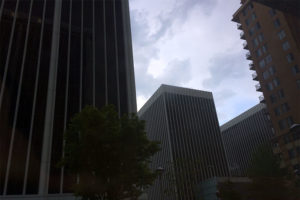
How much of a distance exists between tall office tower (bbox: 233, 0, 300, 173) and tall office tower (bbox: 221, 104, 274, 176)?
91764 mm

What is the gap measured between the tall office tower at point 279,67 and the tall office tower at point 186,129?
6304 cm

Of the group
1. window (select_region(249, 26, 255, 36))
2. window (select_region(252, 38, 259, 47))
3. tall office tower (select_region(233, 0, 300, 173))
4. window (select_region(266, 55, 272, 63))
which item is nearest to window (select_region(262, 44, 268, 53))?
tall office tower (select_region(233, 0, 300, 173))

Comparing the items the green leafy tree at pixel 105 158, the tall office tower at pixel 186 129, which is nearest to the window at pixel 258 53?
the green leafy tree at pixel 105 158

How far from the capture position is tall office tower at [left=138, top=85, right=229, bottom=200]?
402 ft

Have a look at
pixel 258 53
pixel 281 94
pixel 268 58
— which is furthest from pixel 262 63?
pixel 281 94

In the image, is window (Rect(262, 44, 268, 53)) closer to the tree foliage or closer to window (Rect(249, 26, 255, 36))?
window (Rect(249, 26, 255, 36))

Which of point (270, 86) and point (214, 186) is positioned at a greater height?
point (270, 86)

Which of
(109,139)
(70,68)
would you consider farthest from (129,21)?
(109,139)

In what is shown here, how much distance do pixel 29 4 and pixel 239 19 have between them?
51565mm

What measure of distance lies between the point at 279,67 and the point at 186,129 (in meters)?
74.6

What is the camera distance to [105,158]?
1730cm

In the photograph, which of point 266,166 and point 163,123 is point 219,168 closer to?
point 163,123

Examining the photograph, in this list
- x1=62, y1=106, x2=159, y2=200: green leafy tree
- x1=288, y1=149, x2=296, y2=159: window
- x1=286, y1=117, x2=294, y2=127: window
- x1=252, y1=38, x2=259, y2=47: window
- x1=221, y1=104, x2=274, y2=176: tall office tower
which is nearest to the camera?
x1=62, y1=106, x2=159, y2=200: green leafy tree

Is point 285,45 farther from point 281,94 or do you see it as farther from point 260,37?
point 281,94
